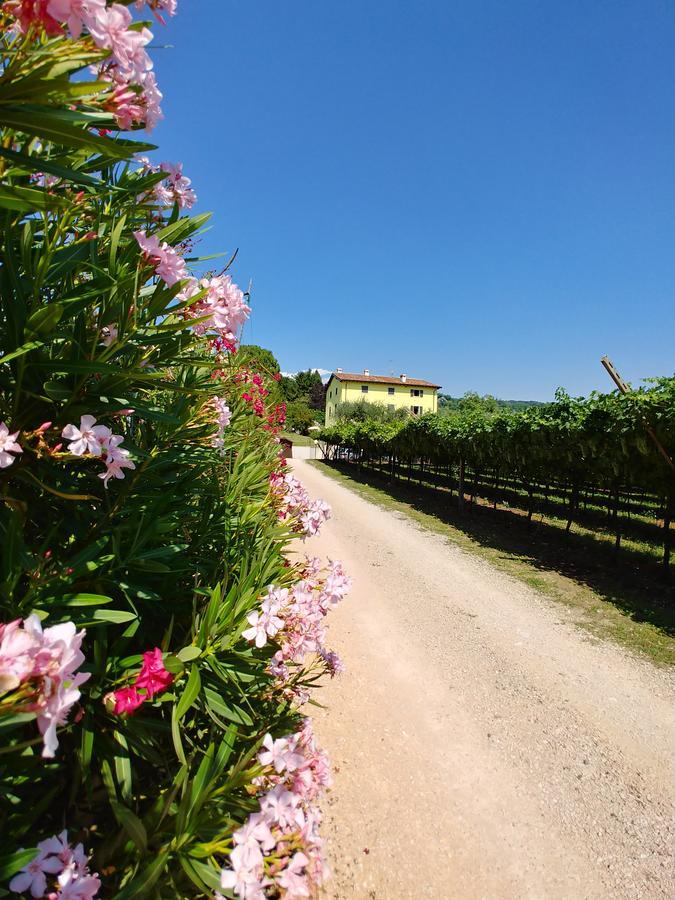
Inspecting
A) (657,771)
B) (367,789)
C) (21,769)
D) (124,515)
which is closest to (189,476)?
(124,515)

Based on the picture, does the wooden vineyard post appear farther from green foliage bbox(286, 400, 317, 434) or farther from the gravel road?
green foliage bbox(286, 400, 317, 434)

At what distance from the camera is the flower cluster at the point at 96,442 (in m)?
1.02

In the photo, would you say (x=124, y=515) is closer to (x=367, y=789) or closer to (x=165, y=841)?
(x=165, y=841)

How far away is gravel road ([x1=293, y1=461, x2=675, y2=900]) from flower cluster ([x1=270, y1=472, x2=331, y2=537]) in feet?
5.53

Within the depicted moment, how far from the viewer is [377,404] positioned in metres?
45.3

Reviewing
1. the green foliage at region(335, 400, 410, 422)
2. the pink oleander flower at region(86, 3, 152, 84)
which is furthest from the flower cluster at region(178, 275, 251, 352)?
the green foliage at region(335, 400, 410, 422)

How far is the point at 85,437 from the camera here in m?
1.05

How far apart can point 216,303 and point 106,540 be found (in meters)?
Answer: 0.77

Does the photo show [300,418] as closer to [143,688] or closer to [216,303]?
[216,303]

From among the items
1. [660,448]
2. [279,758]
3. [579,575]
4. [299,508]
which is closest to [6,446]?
[279,758]

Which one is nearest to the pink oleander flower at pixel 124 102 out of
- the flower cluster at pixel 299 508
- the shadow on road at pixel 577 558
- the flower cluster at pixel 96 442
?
the flower cluster at pixel 96 442

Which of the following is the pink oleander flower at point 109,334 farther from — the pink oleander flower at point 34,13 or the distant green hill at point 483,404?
the distant green hill at point 483,404

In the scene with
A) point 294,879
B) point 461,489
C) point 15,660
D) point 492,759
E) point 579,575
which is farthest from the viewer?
point 461,489

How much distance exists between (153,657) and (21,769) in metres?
0.35
